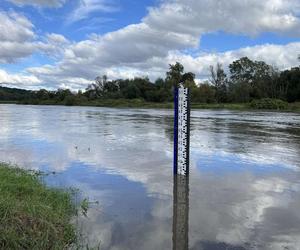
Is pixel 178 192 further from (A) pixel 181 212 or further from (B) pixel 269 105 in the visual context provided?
(B) pixel 269 105

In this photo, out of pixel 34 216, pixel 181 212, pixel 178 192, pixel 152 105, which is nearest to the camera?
pixel 34 216

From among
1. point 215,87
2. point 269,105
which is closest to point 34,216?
point 269,105

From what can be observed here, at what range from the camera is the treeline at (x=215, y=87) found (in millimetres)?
114250

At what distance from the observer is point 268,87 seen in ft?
389

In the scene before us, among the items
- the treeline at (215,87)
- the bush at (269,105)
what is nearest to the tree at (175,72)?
the treeline at (215,87)

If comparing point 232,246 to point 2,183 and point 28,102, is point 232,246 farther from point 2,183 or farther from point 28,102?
point 28,102

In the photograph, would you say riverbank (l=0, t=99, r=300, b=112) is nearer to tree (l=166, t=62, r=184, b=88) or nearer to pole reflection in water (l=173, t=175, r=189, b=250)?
tree (l=166, t=62, r=184, b=88)

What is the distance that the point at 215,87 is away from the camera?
131125mm

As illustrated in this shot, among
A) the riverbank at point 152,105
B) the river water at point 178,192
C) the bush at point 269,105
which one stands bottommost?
the riverbank at point 152,105

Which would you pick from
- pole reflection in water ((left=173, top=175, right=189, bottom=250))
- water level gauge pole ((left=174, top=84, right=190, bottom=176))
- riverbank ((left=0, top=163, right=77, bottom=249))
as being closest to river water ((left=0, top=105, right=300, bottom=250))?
pole reflection in water ((left=173, top=175, right=189, bottom=250))

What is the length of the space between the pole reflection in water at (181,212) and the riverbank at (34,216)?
143cm

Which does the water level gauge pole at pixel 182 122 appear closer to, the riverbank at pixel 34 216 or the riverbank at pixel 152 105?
the riverbank at pixel 34 216

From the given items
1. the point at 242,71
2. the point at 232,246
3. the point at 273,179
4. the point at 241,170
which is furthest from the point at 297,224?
the point at 242,71

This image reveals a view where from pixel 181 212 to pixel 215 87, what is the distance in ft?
412
